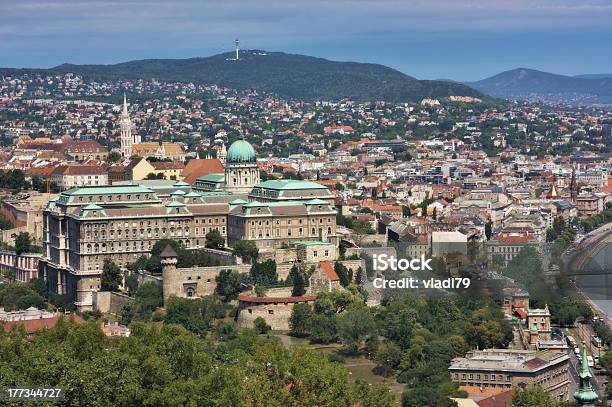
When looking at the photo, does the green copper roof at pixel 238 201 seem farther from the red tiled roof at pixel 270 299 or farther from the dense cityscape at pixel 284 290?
the red tiled roof at pixel 270 299

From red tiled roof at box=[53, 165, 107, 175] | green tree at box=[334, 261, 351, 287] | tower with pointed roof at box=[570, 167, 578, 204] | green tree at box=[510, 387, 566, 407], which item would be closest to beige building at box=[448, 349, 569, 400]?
green tree at box=[510, 387, 566, 407]

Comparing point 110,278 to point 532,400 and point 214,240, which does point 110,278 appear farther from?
point 532,400

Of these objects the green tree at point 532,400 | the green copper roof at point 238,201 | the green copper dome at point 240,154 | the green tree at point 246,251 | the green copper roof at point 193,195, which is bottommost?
the green tree at point 532,400

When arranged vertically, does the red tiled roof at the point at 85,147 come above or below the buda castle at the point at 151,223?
above

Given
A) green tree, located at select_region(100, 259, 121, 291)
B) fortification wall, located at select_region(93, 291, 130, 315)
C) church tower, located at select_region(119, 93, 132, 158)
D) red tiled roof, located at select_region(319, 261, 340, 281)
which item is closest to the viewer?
red tiled roof, located at select_region(319, 261, 340, 281)

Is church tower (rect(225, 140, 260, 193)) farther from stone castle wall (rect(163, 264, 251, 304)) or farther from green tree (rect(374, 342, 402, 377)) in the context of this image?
green tree (rect(374, 342, 402, 377))

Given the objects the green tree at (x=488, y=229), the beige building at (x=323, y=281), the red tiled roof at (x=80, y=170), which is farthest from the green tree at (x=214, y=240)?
the red tiled roof at (x=80, y=170)

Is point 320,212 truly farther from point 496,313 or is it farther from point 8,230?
point 8,230

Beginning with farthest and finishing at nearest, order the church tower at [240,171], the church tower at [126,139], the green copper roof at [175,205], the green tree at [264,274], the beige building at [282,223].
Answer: the church tower at [126,139]
the church tower at [240,171]
the green copper roof at [175,205]
the beige building at [282,223]
the green tree at [264,274]
